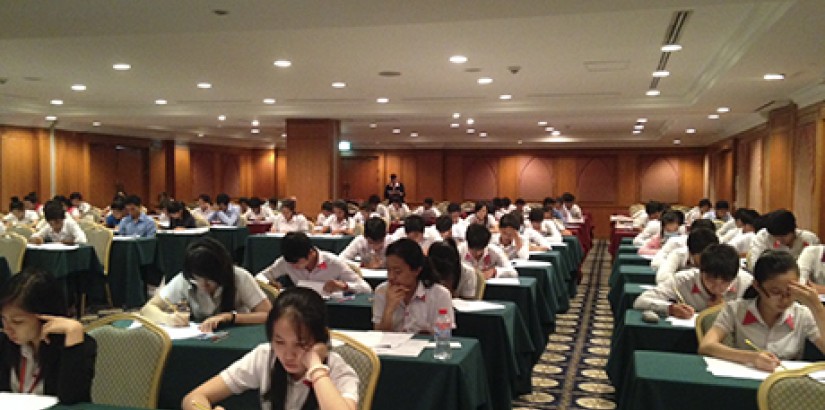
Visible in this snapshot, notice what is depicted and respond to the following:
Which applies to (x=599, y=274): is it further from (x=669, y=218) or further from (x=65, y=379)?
(x=65, y=379)

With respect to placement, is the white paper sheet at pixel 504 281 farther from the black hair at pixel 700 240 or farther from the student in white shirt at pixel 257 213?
the student in white shirt at pixel 257 213

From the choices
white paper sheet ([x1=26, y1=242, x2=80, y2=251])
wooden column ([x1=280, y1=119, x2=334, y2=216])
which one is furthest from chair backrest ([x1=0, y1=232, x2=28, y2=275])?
wooden column ([x1=280, y1=119, x2=334, y2=216])

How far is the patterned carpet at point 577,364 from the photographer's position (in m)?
5.01

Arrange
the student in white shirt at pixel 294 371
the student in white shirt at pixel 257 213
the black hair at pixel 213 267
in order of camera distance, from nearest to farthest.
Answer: the student in white shirt at pixel 294 371
the black hair at pixel 213 267
the student in white shirt at pixel 257 213

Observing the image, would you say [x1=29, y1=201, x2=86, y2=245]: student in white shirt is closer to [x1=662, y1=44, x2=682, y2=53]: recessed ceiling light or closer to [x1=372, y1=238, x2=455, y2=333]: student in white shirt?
[x1=372, y1=238, x2=455, y2=333]: student in white shirt

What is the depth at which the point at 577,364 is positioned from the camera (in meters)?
6.02

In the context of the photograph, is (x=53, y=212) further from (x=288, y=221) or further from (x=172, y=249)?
(x=288, y=221)

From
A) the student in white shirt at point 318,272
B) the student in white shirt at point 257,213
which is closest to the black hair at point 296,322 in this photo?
the student in white shirt at point 318,272

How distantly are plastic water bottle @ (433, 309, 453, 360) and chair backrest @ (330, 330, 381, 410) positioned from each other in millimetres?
548

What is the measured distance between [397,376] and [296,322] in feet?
3.41

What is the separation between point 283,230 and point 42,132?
8285mm

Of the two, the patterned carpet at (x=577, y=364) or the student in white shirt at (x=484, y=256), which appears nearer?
the patterned carpet at (x=577, y=364)

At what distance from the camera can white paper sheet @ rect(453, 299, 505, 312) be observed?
14.7 feet

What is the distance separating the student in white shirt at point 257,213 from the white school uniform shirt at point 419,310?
10.1 meters
